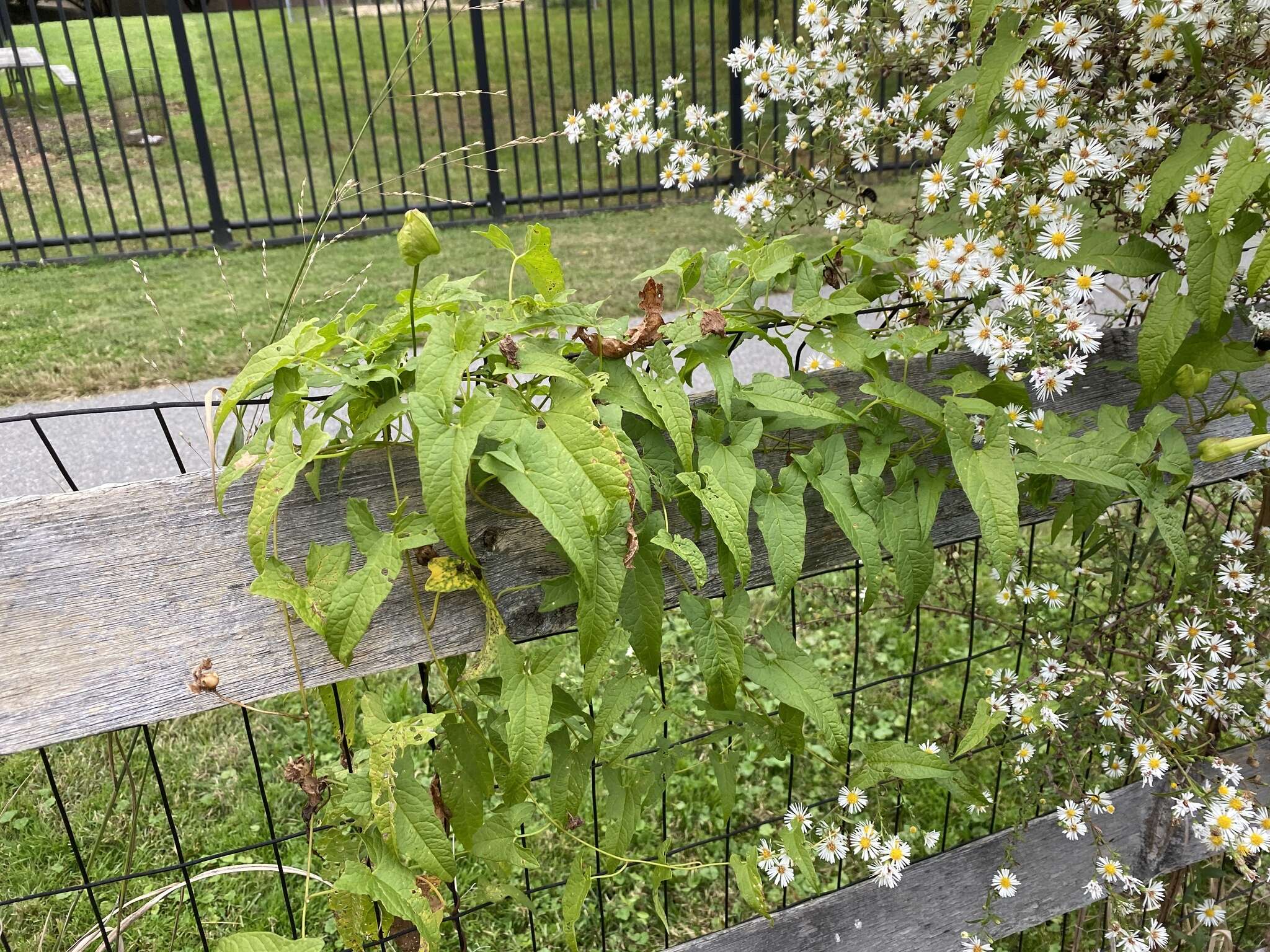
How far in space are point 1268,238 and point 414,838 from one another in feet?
4.14

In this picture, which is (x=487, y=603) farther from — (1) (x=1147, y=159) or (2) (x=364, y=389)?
(1) (x=1147, y=159)

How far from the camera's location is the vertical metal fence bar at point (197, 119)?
6.41 metres

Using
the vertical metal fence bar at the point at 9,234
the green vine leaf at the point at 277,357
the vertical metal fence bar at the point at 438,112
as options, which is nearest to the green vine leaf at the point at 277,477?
the green vine leaf at the point at 277,357

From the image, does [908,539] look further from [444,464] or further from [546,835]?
[546,835]

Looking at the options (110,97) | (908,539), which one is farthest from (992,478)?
(110,97)

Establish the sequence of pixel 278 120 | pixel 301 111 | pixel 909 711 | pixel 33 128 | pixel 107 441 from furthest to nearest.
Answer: pixel 301 111 < pixel 278 120 < pixel 33 128 < pixel 107 441 < pixel 909 711

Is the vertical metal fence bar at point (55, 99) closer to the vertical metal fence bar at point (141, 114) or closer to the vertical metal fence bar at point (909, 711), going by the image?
the vertical metal fence bar at point (141, 114)

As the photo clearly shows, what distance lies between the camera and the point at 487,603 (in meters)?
1.18

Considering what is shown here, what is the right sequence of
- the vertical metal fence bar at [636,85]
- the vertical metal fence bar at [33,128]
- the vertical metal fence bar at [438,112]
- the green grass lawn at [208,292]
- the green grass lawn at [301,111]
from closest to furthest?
1. the vertical metal fence bar at [438,112]
2. the green grass lawn at [208,292]
3. the vertical metal fence bar at [33,128]
4. the green grass lawn at [301,111]
5. the vertical metal fence bar at [636,85]

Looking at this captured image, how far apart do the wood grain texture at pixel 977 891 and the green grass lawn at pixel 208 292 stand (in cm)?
224

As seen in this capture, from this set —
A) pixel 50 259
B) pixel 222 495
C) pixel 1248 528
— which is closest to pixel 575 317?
pixel 222 495

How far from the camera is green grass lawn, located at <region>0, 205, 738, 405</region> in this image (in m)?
4.23

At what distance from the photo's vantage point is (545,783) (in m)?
2.62

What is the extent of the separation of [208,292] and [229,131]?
144 centimetres
